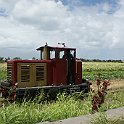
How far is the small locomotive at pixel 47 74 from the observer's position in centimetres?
1756

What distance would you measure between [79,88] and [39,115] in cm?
983

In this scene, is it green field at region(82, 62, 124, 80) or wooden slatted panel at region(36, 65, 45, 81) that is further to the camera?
green field at region(82, 62, 124, 80)

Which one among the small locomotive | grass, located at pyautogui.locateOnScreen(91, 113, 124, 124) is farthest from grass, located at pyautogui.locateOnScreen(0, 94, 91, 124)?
the small locomotive

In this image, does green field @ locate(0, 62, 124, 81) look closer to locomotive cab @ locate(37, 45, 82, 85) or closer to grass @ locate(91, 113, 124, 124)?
locomotive cab @ locate(37, 45, 82, 85)

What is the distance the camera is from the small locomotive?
691 inches

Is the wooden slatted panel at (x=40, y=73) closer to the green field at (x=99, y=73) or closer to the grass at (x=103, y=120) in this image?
the green field at (x=99, y=73)

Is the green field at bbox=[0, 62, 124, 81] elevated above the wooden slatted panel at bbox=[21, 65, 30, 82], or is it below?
below

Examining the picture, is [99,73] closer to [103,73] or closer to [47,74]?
[47,74]

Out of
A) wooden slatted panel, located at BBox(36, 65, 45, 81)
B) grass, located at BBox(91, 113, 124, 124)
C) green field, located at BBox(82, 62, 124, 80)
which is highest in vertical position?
wooden slatted panel, located at BBox(36, 65, 45, 81)

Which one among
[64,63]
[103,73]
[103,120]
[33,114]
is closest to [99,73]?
[64,63]

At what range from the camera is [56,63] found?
1859 centimetres

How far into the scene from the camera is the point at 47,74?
61.3ft

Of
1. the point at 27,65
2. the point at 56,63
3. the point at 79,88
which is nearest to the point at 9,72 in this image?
the point at 27,65

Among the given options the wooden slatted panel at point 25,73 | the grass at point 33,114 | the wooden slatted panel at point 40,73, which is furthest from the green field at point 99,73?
the grass at point 33,114
